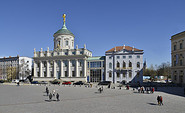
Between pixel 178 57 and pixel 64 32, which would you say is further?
pixel 64 32

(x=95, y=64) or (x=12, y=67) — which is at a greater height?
(x=95, y=64)

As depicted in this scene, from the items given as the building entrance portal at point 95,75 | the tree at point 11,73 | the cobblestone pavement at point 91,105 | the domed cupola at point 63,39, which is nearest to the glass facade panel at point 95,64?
the building entrance portal at point 95,75

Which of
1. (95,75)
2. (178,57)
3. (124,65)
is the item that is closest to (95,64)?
(95,75)

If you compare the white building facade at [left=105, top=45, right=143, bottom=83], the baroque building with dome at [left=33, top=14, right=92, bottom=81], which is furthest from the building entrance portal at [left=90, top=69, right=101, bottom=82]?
the white building facade at [left=105, top=45, right=143, bottom=83]

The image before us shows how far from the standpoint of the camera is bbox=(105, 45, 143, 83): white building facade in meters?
64.5

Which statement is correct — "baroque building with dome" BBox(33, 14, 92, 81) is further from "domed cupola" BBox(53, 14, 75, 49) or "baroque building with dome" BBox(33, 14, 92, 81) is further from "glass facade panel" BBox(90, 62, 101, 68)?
"glass facade panel" BBox(90, 62, 101, 68)

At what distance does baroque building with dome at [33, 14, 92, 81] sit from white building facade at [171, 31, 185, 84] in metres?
34.6

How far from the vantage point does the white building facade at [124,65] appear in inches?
2539

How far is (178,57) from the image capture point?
197ft

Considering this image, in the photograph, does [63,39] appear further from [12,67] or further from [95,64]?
[12,67]

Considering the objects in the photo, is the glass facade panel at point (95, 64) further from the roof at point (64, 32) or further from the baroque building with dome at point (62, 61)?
the roof at point (64, 32)

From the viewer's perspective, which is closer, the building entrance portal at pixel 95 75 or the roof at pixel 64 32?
the building entrance portal at pixel 95 75

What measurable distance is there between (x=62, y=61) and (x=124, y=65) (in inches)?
1099

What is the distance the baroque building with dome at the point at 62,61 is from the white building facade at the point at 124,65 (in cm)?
1089
